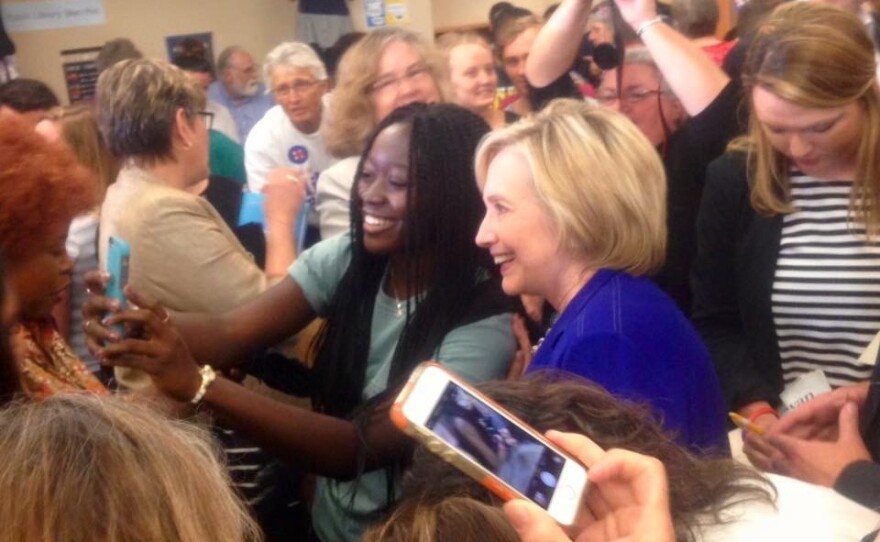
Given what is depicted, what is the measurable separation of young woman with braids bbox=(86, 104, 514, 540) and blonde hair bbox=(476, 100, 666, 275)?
0.79ft

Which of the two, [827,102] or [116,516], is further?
[827,102]

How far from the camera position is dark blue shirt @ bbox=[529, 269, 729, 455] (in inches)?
52.9

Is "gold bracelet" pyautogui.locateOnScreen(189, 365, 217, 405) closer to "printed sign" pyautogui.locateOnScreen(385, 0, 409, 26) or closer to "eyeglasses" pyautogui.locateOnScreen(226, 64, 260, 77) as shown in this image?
"eyeglasses" pyautogui.locateOnScreen(226, 64, 260, 77)

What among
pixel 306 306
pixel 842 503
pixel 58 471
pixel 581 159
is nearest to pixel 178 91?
pixel 306 306

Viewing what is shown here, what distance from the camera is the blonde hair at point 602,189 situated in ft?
4.84

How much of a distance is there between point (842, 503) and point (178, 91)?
1.80m

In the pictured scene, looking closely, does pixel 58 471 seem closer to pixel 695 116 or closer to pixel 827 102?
pixel 827 102

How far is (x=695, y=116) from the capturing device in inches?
89.2

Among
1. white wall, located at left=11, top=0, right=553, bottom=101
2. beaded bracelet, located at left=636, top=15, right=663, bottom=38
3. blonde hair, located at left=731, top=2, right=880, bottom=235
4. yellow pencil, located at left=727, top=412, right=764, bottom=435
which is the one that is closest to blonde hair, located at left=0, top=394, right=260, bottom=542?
yellow pencil, located at left=727, top=412, right=764, bottom=435

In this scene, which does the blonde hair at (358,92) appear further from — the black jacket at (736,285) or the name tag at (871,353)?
the name tag at (871,353)

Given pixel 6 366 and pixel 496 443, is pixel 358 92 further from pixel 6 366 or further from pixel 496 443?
pixel 496 443

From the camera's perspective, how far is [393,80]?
2.65 meters

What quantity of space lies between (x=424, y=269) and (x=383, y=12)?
17.6 ft

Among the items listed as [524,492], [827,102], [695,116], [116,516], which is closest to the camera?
[116,516]
